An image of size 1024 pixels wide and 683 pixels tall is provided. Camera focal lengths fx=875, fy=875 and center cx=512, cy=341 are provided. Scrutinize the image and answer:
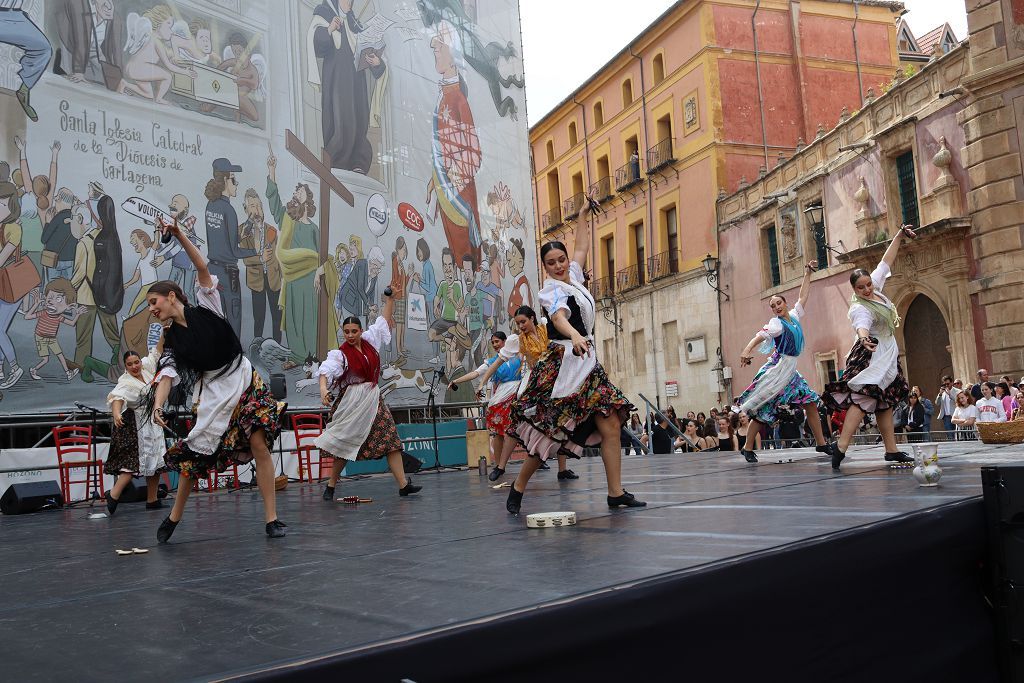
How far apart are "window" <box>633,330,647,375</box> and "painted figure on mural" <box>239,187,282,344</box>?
793 inches

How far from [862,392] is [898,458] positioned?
56 centimetres

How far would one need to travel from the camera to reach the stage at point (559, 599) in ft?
7.73

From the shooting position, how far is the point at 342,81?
15.3 metres

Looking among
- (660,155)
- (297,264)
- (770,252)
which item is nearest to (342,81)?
(297,264)

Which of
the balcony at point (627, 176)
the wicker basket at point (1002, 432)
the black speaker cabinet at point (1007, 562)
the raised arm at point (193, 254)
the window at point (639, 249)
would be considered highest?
the balcony at point (627, 176)

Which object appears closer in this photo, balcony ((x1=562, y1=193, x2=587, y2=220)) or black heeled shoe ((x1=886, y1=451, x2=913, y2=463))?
black heeled shoe ((x1=886, y1=451, x2=913, y2=463))

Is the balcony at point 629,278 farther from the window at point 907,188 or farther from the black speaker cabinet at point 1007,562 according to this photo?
the black speaker cabinet at point 1007,562

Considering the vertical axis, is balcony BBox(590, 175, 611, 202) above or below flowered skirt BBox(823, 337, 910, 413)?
above

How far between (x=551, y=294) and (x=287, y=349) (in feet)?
30.2

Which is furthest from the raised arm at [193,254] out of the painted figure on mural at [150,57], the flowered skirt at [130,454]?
the painted figure on mural at [150,57]

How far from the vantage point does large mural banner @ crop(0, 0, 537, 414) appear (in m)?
10.8

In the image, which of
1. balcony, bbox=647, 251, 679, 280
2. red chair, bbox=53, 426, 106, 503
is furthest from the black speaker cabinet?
balcony, bbox=647, 251, 679, 280

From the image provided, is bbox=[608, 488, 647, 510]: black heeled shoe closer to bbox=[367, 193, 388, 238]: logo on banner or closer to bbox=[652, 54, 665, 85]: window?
bbox=[367, 193, 388, 238]: logo on banner

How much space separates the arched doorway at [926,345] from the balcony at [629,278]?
524 inches
